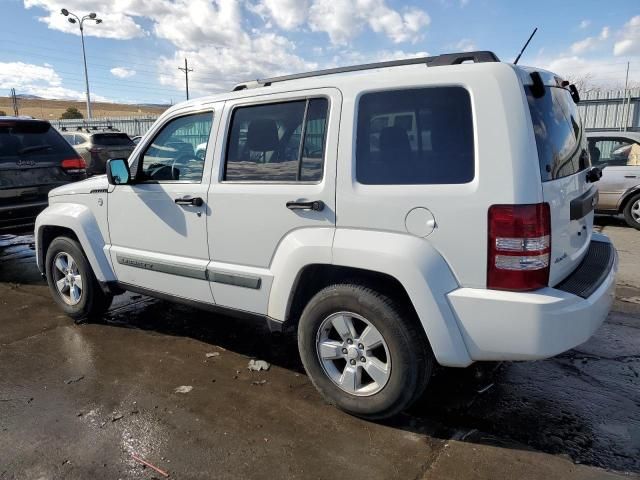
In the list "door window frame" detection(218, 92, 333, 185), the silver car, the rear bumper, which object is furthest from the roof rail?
the silver car

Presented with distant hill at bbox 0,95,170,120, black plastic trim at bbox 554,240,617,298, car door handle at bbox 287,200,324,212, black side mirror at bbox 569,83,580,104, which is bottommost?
black plastic trim at bbox 554,240,617,298

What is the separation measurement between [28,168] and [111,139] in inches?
395

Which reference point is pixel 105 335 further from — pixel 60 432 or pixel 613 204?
pixel 613 204

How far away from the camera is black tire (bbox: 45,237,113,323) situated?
453 cm

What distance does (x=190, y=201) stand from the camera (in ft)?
11.6

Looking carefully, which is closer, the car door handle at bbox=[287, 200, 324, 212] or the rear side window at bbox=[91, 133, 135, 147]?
the car door handle at bbox=[287, 200, 324, 212]

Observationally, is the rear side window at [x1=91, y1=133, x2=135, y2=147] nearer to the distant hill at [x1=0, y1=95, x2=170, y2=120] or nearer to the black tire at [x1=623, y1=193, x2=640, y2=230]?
the black tire at [x1=623, y1=193, x2=640, y2=230]

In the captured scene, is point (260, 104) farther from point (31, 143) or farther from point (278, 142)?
point (31, 143)

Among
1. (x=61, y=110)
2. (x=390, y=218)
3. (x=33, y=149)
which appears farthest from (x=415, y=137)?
(x=61, y=110)

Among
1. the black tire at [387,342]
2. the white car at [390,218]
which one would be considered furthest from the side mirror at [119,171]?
the black tire at [387,342]

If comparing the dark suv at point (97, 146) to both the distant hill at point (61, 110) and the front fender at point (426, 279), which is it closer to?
the front fender at point (426, 279)

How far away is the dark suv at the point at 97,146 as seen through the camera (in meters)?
15.2

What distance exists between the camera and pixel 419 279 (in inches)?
102

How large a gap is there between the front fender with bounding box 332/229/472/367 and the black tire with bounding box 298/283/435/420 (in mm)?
121
